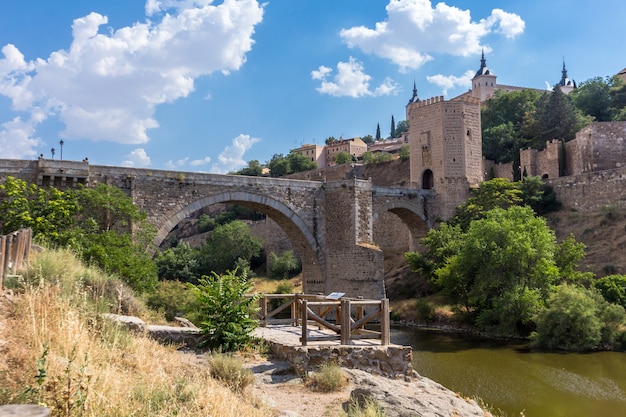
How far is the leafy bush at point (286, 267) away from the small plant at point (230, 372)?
33.4 m

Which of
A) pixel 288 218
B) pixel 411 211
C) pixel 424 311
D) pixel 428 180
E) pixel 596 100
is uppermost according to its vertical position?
pixel 596 100

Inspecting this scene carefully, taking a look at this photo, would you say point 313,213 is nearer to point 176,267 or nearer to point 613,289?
point 613,289

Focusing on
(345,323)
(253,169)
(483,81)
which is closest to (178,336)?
(345,323)

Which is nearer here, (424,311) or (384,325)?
(384,325)

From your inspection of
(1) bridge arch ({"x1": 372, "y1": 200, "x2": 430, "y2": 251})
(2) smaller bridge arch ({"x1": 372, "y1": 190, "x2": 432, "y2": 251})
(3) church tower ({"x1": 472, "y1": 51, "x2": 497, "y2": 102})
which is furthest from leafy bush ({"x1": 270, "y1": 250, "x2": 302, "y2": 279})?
(3) church tower ({"x1": 472, "y1": 51, "x2": 497, "y2": 102})

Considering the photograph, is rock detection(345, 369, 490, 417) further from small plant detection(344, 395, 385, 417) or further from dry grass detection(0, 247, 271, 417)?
dry grass detection(0, 247, 271, 417)

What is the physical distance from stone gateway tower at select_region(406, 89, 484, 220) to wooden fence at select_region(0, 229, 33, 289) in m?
25.9

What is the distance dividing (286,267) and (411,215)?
12131mm

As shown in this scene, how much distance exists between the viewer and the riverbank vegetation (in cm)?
1733

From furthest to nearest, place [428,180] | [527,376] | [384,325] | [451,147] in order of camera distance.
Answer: [428,180] < [451,147] < [527,376] < [384,325]

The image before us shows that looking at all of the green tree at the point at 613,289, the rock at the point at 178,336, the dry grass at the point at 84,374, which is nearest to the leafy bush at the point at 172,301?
the rock at the point at 178,336

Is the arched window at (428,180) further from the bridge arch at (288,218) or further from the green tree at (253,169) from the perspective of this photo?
the green tree at (253,169)

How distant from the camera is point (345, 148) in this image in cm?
7838

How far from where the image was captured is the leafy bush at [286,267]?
131 feet
